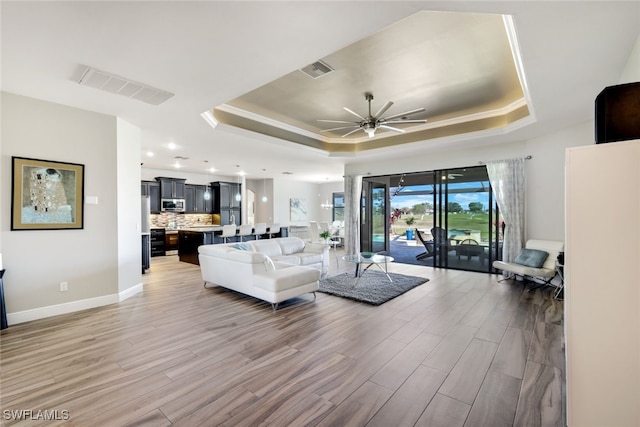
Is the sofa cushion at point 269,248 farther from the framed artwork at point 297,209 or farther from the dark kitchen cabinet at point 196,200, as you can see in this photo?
the framed artwork at point 297,209

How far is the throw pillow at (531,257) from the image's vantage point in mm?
4801

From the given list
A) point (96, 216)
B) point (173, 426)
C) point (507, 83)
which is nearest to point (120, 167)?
point (96, 216)

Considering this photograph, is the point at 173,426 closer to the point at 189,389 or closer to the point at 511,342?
the point at 189,389

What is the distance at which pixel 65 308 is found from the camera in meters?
3.67

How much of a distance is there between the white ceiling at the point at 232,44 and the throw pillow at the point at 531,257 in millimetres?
2360

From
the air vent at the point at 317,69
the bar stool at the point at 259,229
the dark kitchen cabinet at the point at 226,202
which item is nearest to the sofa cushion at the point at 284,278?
the air vent at the point at 317,69

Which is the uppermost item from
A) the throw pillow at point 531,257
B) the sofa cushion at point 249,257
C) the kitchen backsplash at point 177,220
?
the kitchen backsplash at point 177,220

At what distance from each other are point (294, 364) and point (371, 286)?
8.88 feet

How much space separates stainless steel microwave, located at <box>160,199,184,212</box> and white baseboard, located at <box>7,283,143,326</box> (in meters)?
5.17

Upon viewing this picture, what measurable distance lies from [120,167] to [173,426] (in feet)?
12.6

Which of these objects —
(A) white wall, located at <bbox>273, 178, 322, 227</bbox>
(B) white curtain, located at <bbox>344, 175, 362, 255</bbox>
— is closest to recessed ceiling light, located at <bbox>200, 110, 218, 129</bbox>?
(B) white curtain, located at <bbox>344, 175, 362, 255</bbox>

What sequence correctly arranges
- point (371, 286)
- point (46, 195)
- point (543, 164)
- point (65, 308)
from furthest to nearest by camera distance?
point (543, 164), point (371, 286), point (65, 308), point (46, 195)

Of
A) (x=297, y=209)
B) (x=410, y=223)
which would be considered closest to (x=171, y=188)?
(x=297, y=209)

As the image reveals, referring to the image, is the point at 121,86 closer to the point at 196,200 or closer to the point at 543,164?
the point at 543,164
